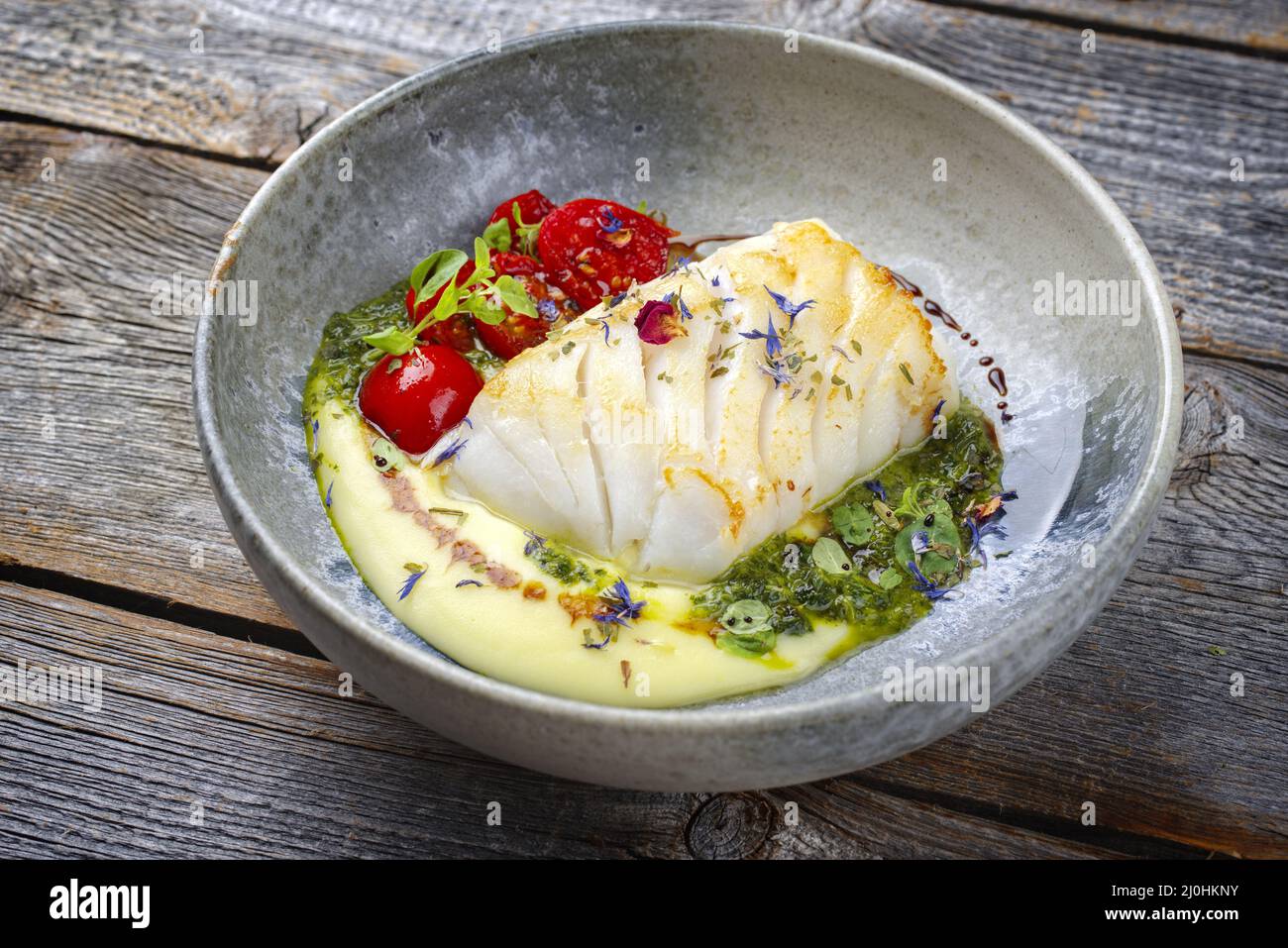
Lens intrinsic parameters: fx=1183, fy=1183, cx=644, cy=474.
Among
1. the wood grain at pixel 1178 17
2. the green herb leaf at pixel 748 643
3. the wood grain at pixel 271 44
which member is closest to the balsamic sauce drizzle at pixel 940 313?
the green herb leaf at pixel 748 643

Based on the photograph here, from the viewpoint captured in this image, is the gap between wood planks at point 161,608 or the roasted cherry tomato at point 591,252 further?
the roasted cherry tomato at point 591,252

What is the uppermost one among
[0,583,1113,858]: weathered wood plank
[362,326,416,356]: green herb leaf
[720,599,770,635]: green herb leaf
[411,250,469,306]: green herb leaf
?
[411,250,469,306]: green herb leaf

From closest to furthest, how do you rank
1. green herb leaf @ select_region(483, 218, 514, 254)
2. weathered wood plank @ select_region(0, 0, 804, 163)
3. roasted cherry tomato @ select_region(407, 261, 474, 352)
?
roasted cherry tomato @ select_region(407, 261, 474, 352)
green herb leaf @ select_region(483, 218, 514, 254)
weathered wood plank @ select_region(0, 0, 804, 163)

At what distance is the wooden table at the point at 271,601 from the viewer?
2.13 metres

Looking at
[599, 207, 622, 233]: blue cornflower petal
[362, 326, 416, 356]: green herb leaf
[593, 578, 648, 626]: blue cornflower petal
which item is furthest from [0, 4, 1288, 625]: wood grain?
[599, 207, 622, 233]: blue cornflower petal

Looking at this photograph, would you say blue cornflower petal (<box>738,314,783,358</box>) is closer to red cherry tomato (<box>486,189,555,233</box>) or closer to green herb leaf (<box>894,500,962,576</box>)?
green herb leaf (<box>894,500,962,576</box>)

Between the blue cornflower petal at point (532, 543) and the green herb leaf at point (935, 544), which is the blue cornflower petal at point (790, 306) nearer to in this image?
the green herb leaf at point (935, 544)

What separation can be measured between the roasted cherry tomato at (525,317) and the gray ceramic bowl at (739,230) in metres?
0.27

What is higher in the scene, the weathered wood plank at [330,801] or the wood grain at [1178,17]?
the wood grain at [1178,17]

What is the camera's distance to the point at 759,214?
2.96 m

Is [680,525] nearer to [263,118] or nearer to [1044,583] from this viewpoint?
[1044,583]

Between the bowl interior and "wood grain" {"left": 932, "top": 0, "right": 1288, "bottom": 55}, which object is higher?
"wood grain" {"left": 932, "top": 0, "right": 1288, "bottom": 55}

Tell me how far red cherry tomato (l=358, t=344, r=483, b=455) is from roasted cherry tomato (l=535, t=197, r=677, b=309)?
368 millimetres

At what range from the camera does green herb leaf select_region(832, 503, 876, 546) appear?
A: 89.0 inches
